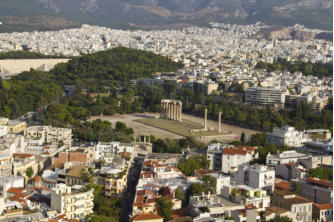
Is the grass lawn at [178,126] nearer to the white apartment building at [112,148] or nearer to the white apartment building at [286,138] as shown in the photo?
the white apartment building at [286,138]

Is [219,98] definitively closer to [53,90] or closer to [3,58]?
[53,90]

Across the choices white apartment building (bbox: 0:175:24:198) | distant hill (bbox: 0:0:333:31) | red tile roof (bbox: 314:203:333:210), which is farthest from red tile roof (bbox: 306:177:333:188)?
distant hill (bbox: 0:0:333:31)

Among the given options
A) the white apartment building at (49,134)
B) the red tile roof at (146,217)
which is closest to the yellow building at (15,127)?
the white apartment building at (49,134)

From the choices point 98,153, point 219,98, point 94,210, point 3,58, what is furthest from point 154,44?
point 94,210

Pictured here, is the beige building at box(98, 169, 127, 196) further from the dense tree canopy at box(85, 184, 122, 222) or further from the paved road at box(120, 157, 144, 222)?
the dense tree canopy at box(85, 184, 122, 222)

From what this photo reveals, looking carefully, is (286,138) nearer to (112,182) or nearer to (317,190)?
(317,190)
